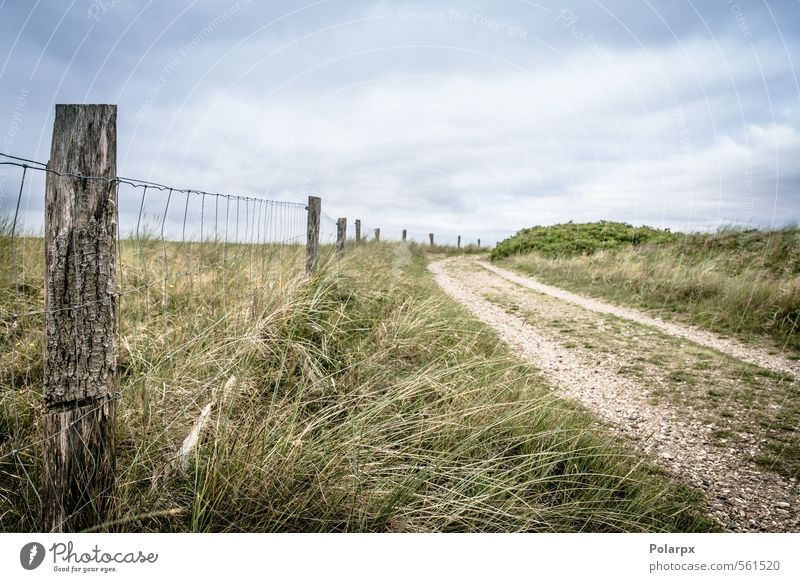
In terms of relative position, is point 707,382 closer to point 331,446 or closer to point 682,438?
point 682,438

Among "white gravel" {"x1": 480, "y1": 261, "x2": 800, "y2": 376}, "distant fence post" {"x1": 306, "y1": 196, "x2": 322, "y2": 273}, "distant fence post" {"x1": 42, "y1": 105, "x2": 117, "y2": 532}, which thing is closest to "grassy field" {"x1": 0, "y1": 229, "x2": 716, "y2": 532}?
"distant fence post" {"x1": 42, "y1": 105, "x2": 117, "y2": 532}

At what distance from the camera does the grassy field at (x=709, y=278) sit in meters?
6.90

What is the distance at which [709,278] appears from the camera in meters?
9.11

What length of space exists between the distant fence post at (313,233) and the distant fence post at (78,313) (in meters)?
3.39

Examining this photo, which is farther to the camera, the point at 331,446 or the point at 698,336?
the point at 698,336

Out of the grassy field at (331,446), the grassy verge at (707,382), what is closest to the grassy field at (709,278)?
the grassy verge at (707,382)

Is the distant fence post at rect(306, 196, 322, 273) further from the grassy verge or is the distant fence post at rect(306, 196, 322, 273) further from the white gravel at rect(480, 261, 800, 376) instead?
the white gravel at rect(480, 261, 800, 376)

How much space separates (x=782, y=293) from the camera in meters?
7.14

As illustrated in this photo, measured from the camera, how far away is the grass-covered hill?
17484 millimetres

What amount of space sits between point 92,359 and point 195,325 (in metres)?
1.76

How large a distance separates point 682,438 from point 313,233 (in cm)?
419

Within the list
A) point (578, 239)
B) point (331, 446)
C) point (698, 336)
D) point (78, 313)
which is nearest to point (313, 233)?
point (331, 446)
